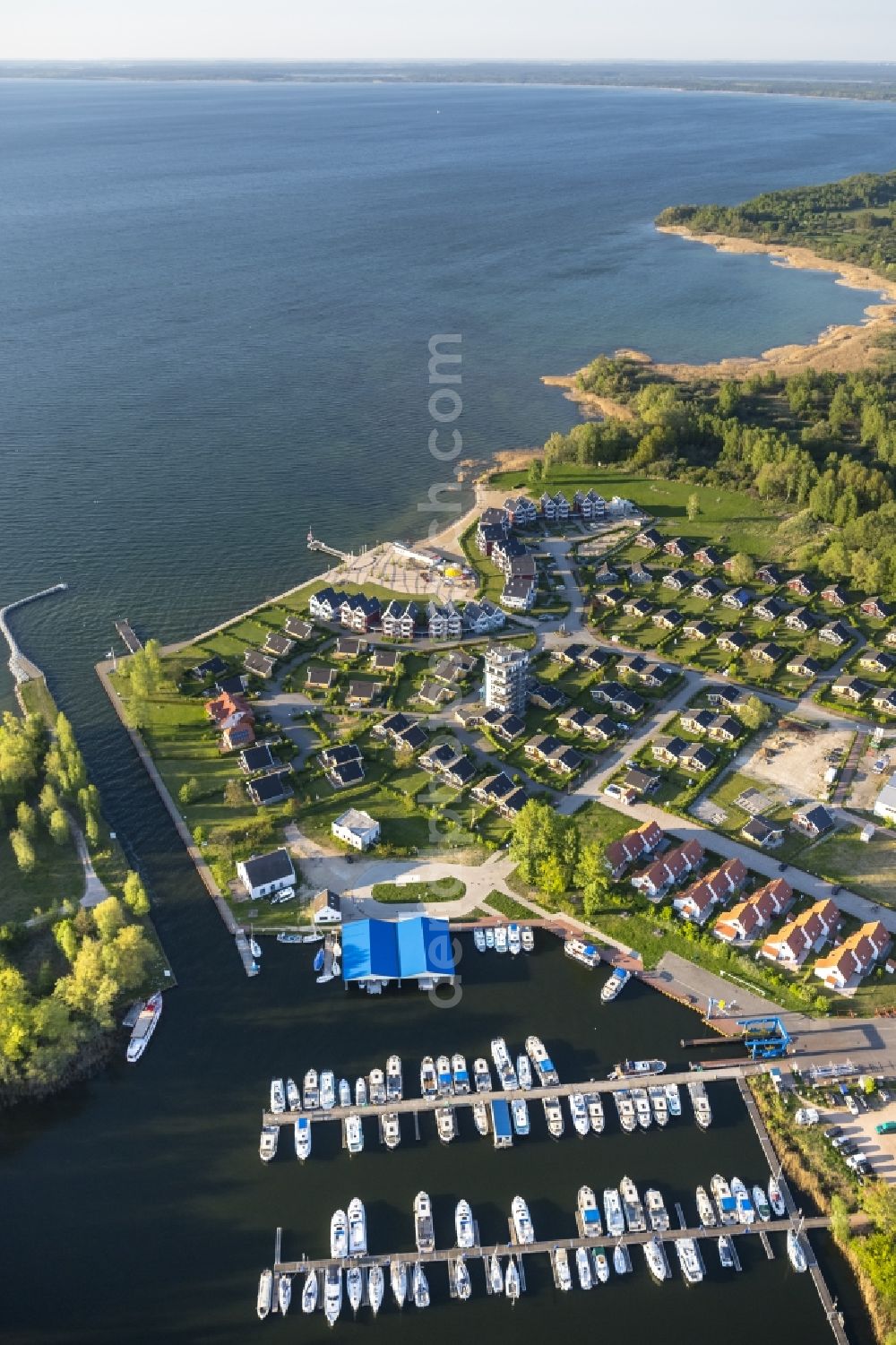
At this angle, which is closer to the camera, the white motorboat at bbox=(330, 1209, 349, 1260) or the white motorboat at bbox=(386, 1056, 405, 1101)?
the white motorboat at bbox=(330, 1209, 349, 1260)

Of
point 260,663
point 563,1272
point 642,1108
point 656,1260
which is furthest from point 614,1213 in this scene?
point 260,663

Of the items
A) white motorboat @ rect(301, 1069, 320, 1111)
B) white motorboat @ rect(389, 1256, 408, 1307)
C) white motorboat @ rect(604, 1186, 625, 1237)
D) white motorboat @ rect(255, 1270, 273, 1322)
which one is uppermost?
white motorboat @ rect(301, 1069, 320, 1111)

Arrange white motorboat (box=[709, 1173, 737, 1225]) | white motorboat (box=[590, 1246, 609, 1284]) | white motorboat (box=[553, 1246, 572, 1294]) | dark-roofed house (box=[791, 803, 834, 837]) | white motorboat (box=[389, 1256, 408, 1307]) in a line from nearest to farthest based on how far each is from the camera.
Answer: white motorboat (box=[389, 1256, 408, 1307]) < white motorboat (box=[553, 1246, 572, 1294]) < white motorboat (box=[590, 1246, 609, 1284]) < white motorboat (box=[709, 1173, 737, 1225]) < dark-roofed house (box=[791, 803, 834, 837])

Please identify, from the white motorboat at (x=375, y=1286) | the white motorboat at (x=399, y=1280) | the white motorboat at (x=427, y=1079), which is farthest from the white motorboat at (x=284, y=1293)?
the white motorboat at (x=427, y=1079)

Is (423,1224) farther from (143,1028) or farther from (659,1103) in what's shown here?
(143,1028)

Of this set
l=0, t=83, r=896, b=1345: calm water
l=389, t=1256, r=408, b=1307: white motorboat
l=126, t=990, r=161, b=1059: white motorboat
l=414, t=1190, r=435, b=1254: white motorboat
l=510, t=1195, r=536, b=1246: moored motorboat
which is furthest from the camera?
l=126, t=990, r=161, b=1059: white motorboat

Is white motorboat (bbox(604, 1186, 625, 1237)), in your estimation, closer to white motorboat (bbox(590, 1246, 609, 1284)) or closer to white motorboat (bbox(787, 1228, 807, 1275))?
white motorboat (bbox(590, 1246, 609, 1284))

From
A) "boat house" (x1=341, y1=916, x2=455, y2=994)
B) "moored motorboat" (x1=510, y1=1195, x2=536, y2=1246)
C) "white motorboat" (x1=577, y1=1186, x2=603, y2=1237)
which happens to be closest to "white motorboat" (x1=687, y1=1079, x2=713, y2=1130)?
"white motorboat" (x1=577, y1=1186, x2=603, y2=1237)
